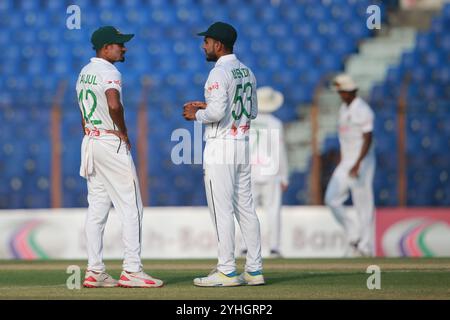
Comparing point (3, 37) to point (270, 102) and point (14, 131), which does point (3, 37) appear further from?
point (270, 102)

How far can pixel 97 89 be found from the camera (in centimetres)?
988

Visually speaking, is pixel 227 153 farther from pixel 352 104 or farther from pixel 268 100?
pixel 268 100

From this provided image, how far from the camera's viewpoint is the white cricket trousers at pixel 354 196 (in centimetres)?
1568

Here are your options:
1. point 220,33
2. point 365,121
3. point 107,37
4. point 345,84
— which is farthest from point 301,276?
point 345,84

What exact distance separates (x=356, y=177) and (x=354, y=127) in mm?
660

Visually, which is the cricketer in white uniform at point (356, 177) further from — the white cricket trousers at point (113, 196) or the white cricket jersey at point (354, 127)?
the white cricket trousers at point (113, 196)

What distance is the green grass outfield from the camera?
928 cm

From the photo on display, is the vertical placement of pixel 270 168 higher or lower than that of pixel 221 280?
higher

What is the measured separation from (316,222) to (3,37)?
7.72 metres

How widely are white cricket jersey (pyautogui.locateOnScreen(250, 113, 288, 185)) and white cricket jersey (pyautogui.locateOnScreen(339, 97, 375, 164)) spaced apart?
85 cm

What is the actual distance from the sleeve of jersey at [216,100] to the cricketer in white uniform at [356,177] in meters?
6.04

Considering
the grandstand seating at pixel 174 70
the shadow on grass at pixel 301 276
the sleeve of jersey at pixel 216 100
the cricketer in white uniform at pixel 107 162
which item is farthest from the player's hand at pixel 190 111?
the grandstand seating at pixel 174 70

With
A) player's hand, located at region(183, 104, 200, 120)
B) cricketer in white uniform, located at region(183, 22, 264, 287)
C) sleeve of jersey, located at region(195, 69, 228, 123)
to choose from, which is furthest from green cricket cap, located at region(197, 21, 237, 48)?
player's hand, located at region(183, 104, 200, 120)

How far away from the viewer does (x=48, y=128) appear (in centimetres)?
1791
